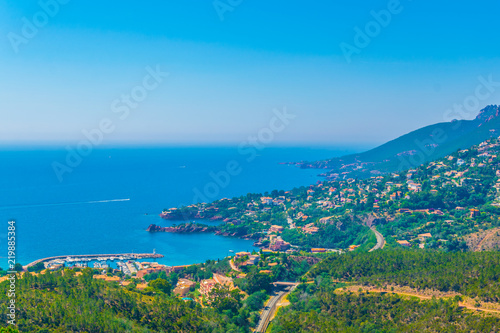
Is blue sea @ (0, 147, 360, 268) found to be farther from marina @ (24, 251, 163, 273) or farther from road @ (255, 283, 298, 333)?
road @ (255, 283, 298, 333)

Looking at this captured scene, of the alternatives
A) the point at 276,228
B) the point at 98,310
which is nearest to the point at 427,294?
the point at 98,310

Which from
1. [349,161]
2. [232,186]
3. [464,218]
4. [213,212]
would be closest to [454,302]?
[464,218]

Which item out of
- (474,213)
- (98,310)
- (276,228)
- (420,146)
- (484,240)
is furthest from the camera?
(420,146)

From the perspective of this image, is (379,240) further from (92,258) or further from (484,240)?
(92,258)

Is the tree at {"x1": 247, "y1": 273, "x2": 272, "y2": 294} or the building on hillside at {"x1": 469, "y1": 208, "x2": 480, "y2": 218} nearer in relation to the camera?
the tree at {"x1": 247, "y1": 273, "x2": 272, "y2": 294}

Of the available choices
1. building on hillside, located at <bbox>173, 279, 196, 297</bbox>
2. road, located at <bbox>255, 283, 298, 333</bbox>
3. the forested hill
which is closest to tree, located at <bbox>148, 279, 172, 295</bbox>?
building on hillside, located at <bbox>173, 279, 196, 297</bbox>

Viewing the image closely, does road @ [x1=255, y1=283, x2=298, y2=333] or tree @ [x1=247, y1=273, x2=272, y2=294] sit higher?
tree @ [x1=247, y1=273, x2=272, y2=294]

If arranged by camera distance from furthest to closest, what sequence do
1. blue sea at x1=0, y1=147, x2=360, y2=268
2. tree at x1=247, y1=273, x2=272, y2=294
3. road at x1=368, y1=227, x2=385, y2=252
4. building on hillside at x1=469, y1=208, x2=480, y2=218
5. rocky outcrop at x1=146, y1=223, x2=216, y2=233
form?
1. rocky outcrop at x1=146, y1=223, x2=216, y2=233
2. blue sea at x1=0, y1=147, x2=360, y2=268
3. building on hillside at x1=469, y1=208, x2=480, y2=218
4. road at x1=368, y1=227, x2=385, y2=252
5. tree at x1=247, y1=273, x2=272, y2=294
